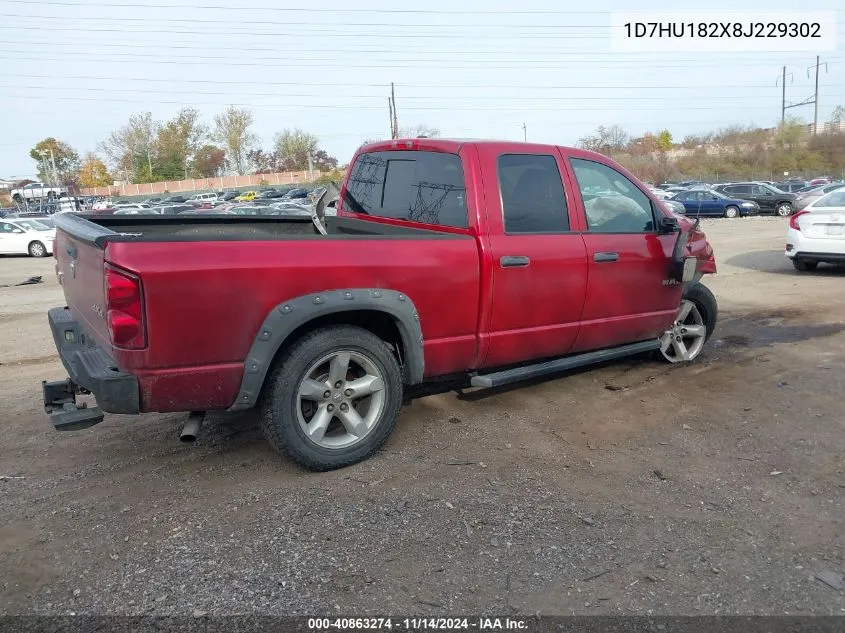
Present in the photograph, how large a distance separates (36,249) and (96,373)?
69.7ft

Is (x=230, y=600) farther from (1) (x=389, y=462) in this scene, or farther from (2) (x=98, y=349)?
(2) (x=98, y=349)

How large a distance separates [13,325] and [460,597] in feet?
26.9

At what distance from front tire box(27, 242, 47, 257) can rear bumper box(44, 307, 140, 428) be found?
19.9 meters

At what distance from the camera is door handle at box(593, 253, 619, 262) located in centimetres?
473

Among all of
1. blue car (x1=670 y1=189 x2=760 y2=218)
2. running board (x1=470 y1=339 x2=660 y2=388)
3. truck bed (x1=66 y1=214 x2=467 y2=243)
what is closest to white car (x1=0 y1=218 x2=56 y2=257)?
truck bed (x1=66 y1=214 x2=467 y2=243)

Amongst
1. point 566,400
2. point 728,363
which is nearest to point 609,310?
point 566,400

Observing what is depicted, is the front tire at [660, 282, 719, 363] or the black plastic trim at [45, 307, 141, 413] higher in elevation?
the black plastic trim at [45, 307, 141, 413]

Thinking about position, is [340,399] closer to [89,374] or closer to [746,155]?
[89,374]

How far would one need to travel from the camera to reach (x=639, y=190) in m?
5.22

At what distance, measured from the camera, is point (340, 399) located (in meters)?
3.87

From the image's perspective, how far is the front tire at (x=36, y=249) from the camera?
21609mm

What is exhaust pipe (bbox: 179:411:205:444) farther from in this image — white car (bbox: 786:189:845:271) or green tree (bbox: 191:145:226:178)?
green tree (bbox: 191:145:226:178)

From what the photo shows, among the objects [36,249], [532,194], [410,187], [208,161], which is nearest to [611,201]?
[532,194]

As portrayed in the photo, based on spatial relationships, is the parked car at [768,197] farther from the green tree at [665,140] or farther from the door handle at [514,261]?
the green tree at [665,140]
